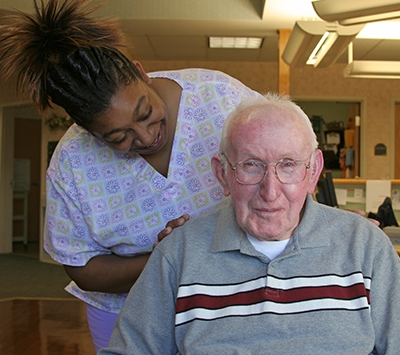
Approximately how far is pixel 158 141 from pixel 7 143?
771 centimetres

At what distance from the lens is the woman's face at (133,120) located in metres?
1.45

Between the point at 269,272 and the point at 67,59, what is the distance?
0.81 m

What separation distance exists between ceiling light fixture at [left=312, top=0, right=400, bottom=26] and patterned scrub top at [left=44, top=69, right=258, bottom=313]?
1.00m

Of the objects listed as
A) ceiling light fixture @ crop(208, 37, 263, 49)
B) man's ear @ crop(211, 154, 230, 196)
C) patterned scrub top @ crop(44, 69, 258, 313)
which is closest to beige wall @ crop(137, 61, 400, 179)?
ceiling light fixture @ crop(208, 37, 263, 49)

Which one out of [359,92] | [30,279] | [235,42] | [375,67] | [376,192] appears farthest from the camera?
[359,92]

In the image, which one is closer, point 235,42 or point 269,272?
point 269,272

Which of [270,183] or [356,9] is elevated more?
[356,9]

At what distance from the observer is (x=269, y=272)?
1305mm

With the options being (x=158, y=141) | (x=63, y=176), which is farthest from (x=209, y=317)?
(x=63, y=176)

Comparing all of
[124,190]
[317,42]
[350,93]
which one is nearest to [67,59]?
[124,190]

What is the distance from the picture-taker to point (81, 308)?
17.5 feet

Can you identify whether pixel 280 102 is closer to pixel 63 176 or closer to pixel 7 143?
pixel 63 176

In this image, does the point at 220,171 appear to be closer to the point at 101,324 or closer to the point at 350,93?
the point at 101,324

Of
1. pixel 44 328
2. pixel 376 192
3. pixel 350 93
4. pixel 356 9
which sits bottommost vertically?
pixel 44 328
